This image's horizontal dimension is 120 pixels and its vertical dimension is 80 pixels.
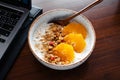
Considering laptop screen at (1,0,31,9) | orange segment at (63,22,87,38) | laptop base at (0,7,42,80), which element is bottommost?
laptop base at (0,7,42,80)

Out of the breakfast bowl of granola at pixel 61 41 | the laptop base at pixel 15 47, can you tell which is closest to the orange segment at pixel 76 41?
the breakfast bowl of granola at pixel 61 41

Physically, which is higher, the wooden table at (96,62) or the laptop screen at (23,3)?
the laptop screen at (23,3)

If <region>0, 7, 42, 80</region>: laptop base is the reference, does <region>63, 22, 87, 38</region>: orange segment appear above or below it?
above

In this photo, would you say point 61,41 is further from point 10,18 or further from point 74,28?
point 10,18

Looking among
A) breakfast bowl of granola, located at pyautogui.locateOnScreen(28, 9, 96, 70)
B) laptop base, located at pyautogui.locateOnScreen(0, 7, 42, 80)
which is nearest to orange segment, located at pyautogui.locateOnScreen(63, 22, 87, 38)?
breakfast bowl of granola, located at pyautogui.locateOnScreen(28, 9, 96, 70)

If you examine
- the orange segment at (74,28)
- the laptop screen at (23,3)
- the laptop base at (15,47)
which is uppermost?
the laptop screen at (23,3)

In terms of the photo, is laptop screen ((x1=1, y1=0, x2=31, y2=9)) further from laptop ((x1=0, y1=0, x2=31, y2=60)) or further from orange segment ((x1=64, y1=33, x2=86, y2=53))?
orange segment ((x1=64, y1=33, x2=86, y2=53))

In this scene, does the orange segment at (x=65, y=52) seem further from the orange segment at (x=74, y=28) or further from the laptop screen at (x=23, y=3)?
the laptop screen at (x=23, y=3)
